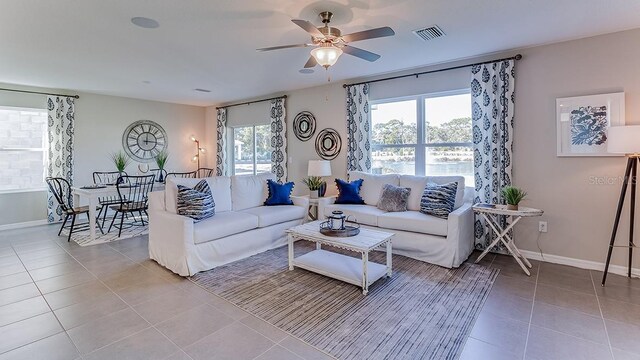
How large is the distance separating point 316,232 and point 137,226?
154 inches

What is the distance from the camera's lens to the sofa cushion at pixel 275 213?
158 inches

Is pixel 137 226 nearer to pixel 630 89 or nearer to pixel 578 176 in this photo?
pixel 578 176

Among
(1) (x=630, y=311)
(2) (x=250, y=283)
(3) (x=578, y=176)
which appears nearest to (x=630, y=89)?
(3) (x=578, y=176)

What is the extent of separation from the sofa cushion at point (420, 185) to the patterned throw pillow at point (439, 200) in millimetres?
136

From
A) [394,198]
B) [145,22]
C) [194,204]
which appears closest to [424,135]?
[394,198]

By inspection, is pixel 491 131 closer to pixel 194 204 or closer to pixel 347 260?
pixel 347 260

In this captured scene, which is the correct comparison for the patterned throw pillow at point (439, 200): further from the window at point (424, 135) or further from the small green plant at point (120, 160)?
the small green plant at point (120, 160)

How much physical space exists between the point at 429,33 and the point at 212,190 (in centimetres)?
316

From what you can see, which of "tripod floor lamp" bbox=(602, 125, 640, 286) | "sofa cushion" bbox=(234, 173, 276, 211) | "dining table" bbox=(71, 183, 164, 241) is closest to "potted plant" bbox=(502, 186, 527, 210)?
"tripod floor lamp" bbox=(602, 125, 640, 286)

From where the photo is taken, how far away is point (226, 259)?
3.58 metres

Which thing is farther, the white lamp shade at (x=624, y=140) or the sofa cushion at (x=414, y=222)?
the sofa cushion at (x=414, y=222)

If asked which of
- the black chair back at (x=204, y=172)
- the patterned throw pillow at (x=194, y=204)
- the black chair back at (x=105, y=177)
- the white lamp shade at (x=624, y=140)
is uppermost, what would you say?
the white lamp shade at (x=624, y=140)

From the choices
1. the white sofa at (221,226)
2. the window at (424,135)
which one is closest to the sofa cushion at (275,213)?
the white sofa at (221,226)

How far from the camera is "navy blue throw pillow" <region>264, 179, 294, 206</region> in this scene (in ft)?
14.9
